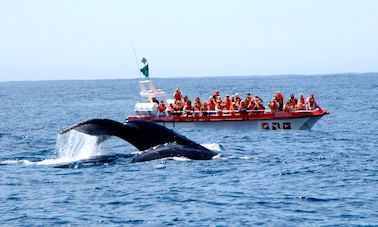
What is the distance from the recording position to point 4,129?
4256 cm

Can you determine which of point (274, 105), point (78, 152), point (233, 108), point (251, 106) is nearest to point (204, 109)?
point (233, 108)

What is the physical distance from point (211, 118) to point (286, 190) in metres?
18.1

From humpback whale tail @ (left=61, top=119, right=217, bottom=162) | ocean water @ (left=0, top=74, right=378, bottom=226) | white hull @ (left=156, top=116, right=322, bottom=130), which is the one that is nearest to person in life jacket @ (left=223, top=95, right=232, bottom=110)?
white hull @ (left=156, top=116, right=322, bottom=130)

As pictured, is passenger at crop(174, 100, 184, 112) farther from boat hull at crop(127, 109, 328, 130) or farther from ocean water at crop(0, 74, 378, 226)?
ocean water at crop(0, 74, 378, 226)

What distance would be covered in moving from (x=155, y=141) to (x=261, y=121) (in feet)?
49.3

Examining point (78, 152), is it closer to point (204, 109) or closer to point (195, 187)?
point (195, 187)

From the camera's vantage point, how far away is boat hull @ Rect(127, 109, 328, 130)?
35.1 m

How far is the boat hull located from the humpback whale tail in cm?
1333

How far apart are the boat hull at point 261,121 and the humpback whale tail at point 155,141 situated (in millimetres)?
13328

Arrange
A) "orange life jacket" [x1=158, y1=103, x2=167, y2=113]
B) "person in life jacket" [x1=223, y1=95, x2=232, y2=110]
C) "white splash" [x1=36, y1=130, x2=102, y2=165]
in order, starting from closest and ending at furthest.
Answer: "white splash" [x1=36, y1=130, x2=102, y2=165]
"person in life jacket" [x1=223, y1=95, x2=232, y2=110]
"orange life jacket" [x1=158, y1=103, x2=167, y2=113]

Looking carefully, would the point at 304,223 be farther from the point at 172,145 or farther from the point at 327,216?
the point at 172,145

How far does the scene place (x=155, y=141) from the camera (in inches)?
835

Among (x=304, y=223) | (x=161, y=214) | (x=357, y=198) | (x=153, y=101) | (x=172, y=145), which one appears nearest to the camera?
(x=304, y=223)

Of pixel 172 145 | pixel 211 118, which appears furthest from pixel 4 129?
pixel 172 145
